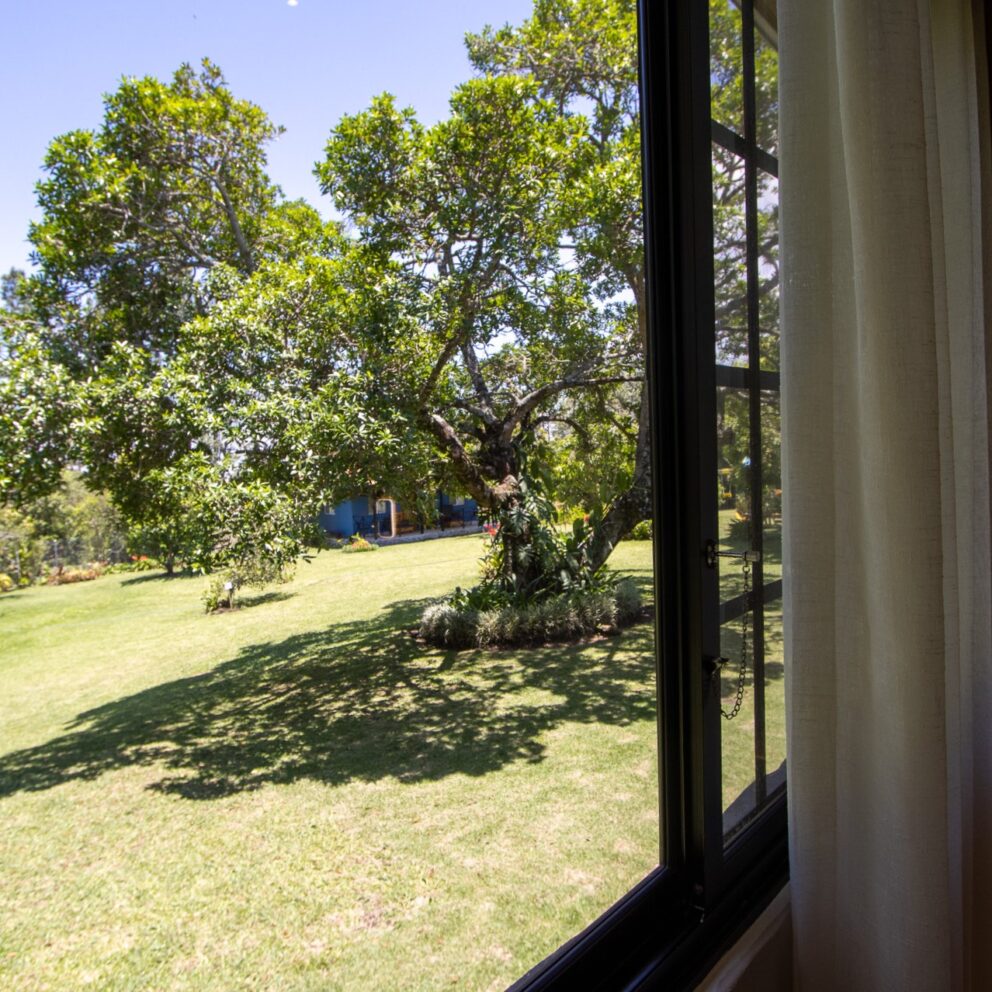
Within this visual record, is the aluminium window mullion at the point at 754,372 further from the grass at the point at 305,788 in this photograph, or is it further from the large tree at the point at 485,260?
the large tree at the point at 485,260

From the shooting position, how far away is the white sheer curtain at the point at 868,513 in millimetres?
607

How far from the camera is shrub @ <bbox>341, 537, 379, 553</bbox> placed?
3.04 meters

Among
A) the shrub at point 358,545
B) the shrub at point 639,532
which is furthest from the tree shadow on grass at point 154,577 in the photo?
the shrub at point 639,532

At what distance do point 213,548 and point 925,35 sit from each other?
2.19 meters

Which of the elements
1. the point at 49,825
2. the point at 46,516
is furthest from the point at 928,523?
the point at 49,825

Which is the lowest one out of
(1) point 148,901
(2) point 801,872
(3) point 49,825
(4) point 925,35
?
(1) point 148,901

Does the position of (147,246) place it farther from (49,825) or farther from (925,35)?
(925,35)

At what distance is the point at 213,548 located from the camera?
217 cm

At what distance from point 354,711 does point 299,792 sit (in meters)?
0.72

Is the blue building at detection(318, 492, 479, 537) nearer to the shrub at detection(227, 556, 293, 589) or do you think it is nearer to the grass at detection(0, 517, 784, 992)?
the grass at detection(0, 517, 784, 992)

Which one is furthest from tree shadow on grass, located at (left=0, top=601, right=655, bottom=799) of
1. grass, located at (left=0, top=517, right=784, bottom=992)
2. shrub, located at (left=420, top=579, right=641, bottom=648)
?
shrub, located at (left=420, top=579, right=641, bottom=648)

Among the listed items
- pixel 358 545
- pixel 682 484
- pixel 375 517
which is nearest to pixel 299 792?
pixel 358 545

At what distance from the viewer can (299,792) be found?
2.62m

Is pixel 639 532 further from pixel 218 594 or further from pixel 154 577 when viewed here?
pixel 154 577
